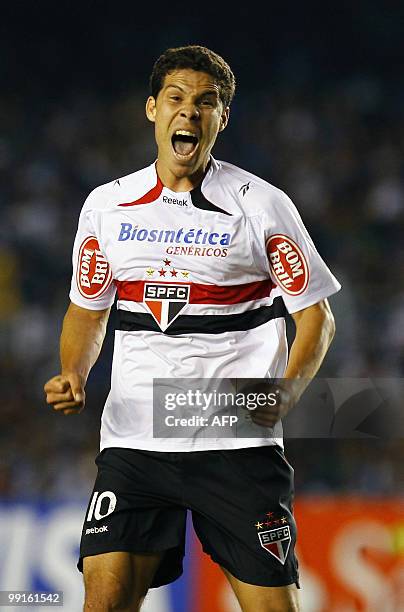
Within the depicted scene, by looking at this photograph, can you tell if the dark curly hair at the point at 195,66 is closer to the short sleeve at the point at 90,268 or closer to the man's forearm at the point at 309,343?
the short sleeve at the point at 90,268

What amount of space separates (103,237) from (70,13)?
7.23 meters

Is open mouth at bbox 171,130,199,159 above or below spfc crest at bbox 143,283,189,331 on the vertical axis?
above

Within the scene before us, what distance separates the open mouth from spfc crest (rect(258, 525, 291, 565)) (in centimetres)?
120

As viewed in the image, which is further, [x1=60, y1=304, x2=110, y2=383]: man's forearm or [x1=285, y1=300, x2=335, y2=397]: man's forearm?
[x1=60, y1=304, x2=110, y2=383]: man's forearm

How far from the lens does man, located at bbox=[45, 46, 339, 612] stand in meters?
3.18

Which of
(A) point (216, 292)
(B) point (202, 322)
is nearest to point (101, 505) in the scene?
(B) point (202, 322)

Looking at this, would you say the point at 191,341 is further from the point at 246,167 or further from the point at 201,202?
the point at 246,167

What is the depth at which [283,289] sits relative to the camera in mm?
3346

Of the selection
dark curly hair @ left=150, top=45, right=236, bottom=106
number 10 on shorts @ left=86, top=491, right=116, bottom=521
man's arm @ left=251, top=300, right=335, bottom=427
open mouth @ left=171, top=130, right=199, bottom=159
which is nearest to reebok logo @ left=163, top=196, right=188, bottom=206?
open mouth @ left=171, top=130, right=199, bottom=159

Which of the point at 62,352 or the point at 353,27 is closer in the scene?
the point at 62,352

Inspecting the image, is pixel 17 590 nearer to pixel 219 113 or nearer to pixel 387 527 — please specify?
pixel 387 527

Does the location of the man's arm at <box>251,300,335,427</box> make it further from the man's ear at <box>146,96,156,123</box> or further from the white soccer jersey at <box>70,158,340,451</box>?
the man's ear at <box>146,96,156,123</box>

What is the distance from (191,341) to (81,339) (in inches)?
16.2

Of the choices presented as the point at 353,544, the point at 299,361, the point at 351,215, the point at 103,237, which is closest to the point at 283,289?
the point at 299,361
